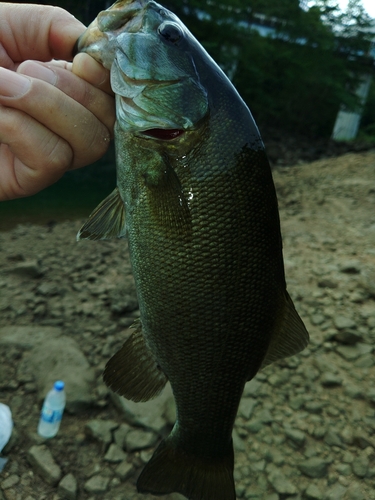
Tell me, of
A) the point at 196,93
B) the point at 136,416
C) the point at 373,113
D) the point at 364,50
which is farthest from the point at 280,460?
the point at 373,113

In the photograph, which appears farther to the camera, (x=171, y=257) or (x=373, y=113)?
(x=373, y=113)

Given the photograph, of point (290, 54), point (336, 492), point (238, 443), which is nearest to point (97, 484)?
point (238, 443)

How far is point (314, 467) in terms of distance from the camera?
2.58m

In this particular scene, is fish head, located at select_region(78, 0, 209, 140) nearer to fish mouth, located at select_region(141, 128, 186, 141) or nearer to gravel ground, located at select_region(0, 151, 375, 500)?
fish mouth, located at select_region(141, 128, 186, 141)

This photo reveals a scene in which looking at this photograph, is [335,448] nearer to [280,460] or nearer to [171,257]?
[280,460]

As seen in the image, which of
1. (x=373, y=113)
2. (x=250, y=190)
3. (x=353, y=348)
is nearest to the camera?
(x=250, y=190)

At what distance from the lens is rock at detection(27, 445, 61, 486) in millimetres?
2509

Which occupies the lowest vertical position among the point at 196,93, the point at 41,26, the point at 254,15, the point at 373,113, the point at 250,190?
the point at 373,113

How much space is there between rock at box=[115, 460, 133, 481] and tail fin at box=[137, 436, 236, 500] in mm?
750

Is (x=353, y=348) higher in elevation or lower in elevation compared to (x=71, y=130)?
lower

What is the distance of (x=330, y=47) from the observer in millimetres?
19078

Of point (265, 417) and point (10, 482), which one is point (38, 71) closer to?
point (10, 482)

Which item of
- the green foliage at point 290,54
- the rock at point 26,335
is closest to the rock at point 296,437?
the rock at point 26,335

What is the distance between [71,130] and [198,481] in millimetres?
1548
